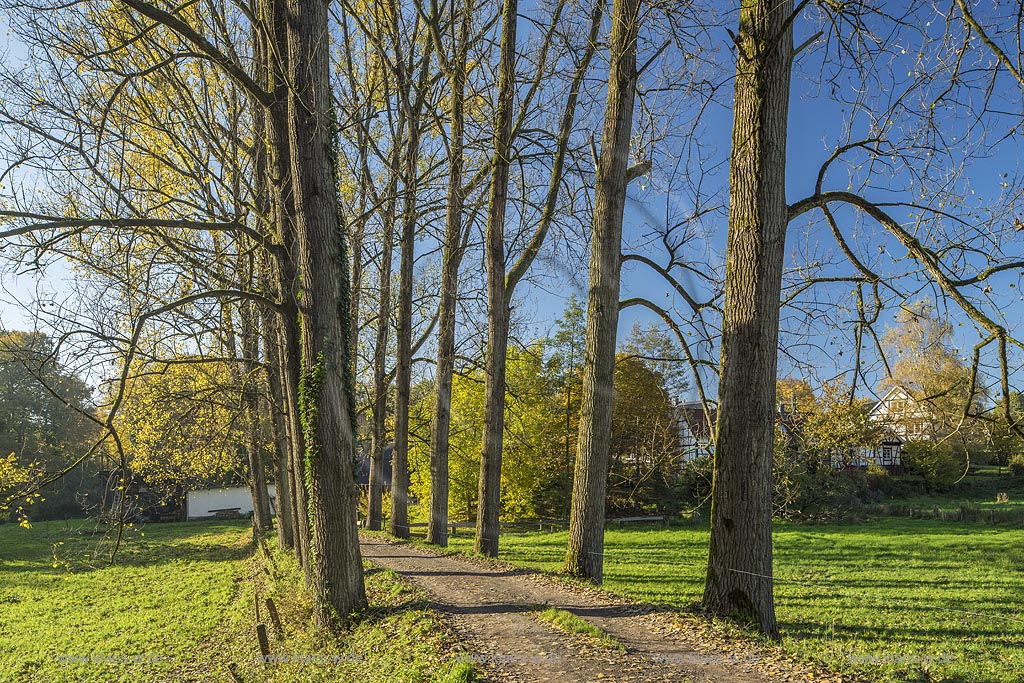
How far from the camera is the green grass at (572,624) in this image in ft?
19.9

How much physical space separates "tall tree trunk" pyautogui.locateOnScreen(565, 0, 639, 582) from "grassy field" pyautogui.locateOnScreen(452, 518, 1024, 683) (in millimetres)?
1134

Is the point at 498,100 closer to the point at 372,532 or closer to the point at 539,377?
the point at 372,532

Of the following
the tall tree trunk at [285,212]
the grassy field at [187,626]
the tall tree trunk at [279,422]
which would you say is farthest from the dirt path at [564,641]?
the tall tree trunk at [279,422]

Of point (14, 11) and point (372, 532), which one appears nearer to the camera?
point (14, 11)

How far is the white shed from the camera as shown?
1702 inches

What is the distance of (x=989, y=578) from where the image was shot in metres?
14.4

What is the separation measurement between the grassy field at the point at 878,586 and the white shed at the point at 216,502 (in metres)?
27.8

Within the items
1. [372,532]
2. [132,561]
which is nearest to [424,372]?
[372,532]

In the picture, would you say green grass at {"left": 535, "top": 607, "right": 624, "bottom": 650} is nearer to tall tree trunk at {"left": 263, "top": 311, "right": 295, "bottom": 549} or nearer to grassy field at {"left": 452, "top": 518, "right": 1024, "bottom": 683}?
grassy field at {"left": 452, "top": 518, "right": 1024, "bottom": 683}

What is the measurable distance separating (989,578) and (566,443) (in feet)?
48.8

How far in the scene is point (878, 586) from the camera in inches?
541

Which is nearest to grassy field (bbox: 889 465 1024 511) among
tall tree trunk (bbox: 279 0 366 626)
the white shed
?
tall tree trunk (bbox: 279 0 366 626)


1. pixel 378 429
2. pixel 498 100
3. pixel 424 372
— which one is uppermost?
pixel 498 100

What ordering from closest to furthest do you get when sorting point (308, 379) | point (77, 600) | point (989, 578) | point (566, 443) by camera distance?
1. point (308, 379)
2. point (989, 578)
3. point (77, 600)
4. point (566, 443)
